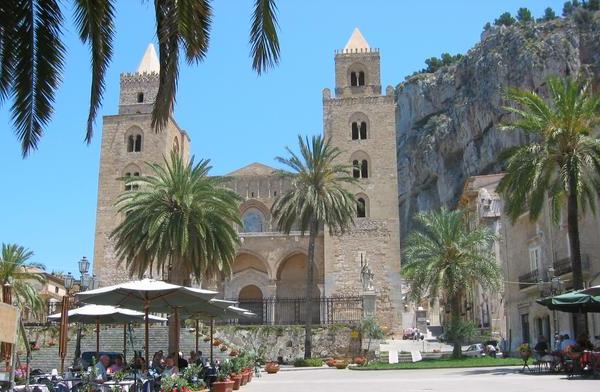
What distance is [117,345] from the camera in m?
30.0

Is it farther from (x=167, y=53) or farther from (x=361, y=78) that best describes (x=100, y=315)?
(x=361, y=78)

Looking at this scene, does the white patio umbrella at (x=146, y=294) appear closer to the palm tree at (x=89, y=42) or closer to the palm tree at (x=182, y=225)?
the palm tree at (x=89, y=42)

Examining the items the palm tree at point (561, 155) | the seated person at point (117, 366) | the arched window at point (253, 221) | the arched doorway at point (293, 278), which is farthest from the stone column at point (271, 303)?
the seated person at point (117, 366)

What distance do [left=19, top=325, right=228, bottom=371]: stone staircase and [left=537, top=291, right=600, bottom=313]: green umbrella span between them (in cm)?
1430

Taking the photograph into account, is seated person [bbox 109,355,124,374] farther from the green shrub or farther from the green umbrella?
the green shrub

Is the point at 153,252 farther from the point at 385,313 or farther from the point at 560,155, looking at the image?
the point at 385,313

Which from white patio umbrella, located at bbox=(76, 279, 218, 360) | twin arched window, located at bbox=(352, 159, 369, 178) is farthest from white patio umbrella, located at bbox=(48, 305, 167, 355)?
twin arched window, located at bbox=(352, 159, 369, 178)

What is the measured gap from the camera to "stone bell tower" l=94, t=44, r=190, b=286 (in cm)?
4675

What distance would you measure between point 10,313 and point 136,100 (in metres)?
43.9

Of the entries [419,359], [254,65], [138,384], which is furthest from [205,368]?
[419,359]

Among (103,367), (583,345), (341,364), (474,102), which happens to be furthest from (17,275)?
(474,102)

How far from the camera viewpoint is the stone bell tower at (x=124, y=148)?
4675cm

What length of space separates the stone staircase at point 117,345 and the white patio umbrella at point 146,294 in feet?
42.3

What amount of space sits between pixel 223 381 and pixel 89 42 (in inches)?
366
